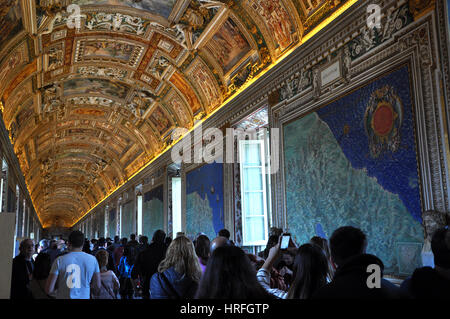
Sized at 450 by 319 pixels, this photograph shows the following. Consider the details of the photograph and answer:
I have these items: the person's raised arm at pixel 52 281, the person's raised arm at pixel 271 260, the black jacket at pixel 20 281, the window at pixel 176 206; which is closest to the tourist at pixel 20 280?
the black jacket at pixel 20 281

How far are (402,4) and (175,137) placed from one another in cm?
1341

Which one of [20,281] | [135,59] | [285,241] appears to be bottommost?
[20,281]

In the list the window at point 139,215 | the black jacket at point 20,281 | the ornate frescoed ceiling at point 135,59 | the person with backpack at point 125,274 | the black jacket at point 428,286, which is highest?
the ornate frescoed ceiling at point 135,59

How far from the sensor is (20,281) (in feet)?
18.2

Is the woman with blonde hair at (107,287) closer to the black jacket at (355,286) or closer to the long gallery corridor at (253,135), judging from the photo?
the long gallery corridor at (253,135)

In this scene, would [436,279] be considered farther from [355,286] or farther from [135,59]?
[135,59]

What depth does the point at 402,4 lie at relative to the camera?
22.9ft

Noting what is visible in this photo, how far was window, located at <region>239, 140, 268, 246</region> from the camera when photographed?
1288cm

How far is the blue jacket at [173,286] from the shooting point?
12.3ft

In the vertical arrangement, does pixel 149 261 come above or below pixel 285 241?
below

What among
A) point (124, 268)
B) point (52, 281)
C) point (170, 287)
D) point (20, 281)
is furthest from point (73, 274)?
point (124, 268)

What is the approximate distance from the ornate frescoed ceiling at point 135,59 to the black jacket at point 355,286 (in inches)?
A: 283

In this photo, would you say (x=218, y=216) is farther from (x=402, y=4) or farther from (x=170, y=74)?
(x=402, y=4)

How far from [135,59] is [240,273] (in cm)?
1534
